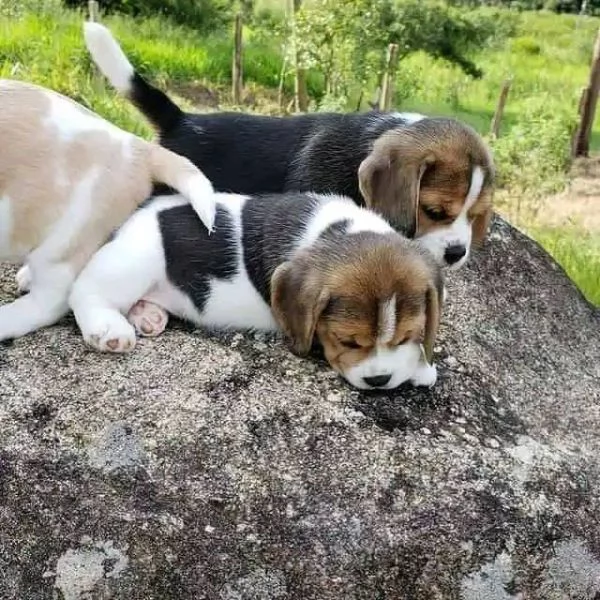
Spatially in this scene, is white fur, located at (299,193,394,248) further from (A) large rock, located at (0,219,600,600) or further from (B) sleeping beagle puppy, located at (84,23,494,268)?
(A) large rock, located at (0,219,600,600)

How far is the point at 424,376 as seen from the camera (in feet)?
12.8

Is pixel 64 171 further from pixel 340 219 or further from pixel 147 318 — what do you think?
pixel 340 219

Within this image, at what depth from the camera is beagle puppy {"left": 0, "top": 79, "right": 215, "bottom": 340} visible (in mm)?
3951

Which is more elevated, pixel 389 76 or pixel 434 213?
pixel 434 213

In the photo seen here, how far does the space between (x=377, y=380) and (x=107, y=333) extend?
41.0 inches

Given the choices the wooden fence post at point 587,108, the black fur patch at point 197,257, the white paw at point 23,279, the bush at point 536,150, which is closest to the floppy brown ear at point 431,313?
the black fur patch at point 197,257

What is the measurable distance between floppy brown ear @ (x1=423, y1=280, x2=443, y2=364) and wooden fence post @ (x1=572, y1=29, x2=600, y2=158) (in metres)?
16.2

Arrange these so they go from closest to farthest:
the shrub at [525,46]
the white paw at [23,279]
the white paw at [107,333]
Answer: the white paw at [107,333]
the white paw at [23,279]
the shrub at [525,46]

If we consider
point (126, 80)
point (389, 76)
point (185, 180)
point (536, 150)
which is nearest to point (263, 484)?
Result: point (185, 180)

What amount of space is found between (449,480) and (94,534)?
4.12 ft

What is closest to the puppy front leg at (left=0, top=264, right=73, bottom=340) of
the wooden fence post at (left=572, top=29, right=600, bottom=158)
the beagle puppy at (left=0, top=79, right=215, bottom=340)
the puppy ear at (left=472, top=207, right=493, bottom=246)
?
the beagle puppy at (left=0, top=79, right=215, bottom=340)

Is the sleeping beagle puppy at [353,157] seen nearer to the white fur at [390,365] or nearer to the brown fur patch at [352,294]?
the brown fur patch at [352,294]

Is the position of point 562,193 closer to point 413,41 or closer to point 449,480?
point 413,41

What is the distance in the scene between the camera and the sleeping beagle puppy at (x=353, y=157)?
449cm
